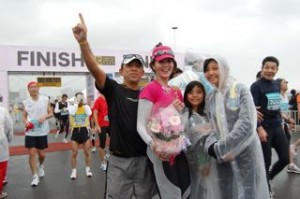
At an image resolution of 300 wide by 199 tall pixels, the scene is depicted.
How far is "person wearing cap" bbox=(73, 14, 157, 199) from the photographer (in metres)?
2.75

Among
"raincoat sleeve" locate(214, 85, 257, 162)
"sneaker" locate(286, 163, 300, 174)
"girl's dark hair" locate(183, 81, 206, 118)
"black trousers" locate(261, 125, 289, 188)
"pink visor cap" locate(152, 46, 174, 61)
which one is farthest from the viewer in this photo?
"sneaker" locate(286, 163, 300, 174)

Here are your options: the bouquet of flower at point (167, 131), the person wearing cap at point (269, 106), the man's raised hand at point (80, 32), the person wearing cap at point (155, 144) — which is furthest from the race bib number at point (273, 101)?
the man's raised hand at point (80, 32)

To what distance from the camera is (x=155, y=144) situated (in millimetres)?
2512

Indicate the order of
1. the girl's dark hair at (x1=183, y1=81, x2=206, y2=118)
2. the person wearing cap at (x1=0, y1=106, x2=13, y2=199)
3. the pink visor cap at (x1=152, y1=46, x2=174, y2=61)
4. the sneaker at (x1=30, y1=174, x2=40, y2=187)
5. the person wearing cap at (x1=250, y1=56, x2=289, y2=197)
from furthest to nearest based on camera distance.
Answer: the sneaker at (x1=30, y1=174, x2=40, y2=187) < the person wearing cap at (x1=0, y1=106, x2=13, y2=199) < the person wearing cap at (x1=250, y1=56, x2=289, y2=197) < the girl's dark hair at (x1=183, y1=81, x2=206, y2=118) < the pink visor cap at (x1=152, y1=46, x2=174, y2=61)

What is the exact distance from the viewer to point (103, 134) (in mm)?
7582

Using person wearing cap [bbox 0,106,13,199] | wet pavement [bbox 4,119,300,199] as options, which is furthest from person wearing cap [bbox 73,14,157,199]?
person wearing cap [bbox 0,106,13,199]

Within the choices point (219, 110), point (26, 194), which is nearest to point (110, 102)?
point (219, 110)

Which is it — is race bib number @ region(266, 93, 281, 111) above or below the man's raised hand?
below

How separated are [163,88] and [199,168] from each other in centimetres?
76

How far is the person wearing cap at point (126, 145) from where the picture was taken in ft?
9.02

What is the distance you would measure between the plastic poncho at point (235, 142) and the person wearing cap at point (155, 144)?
299mm

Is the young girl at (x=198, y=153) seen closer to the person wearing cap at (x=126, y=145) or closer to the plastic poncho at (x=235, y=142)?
the plastic poncho at (x=235, y=142)

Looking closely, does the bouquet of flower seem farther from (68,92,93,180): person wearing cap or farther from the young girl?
(68,92,93,180): person wearing cap

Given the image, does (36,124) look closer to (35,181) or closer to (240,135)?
(35,181)
